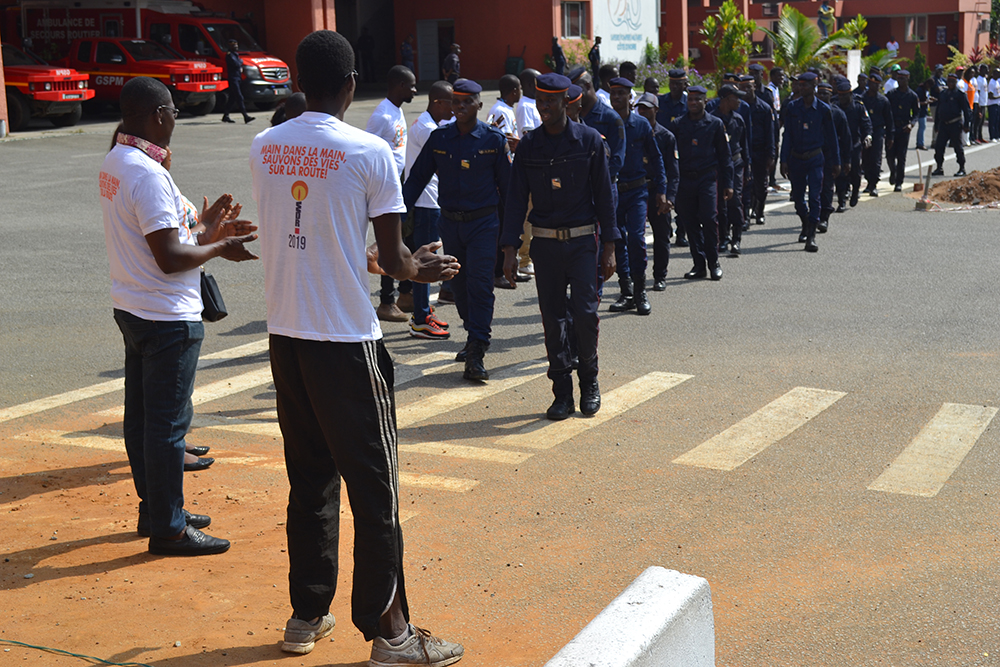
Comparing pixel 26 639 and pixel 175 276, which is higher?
pixel 175 276

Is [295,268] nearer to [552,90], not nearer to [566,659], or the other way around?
[566,659]

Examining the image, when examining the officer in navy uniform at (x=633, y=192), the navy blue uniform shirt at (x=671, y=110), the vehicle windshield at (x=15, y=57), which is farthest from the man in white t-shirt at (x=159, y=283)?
the vehicle windshield at (x=15, y=57)

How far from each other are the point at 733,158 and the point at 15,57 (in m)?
20.2

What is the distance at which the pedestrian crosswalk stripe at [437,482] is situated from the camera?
6297 mm

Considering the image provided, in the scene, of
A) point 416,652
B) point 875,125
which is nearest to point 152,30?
point 875,125

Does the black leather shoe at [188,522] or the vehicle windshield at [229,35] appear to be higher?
the vehicle windshield at [229,35]

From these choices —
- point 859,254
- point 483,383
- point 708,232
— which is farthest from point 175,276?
point 859,254

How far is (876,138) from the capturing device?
786 inches

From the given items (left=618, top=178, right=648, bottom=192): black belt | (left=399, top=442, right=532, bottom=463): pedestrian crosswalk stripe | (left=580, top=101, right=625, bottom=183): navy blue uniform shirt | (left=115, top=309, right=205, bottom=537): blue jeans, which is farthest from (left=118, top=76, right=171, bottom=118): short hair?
(left=618, top=178, right=648, bottom=192): black belt

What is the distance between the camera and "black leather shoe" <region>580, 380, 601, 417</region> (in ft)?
25.5

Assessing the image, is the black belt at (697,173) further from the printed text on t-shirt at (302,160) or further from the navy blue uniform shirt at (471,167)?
the printed text on t-shirt at (302,160)

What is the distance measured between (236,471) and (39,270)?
24.9 ft

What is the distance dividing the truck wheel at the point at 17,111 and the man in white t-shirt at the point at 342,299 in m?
25.6

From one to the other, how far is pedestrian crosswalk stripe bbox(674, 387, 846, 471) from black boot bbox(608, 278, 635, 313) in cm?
314
